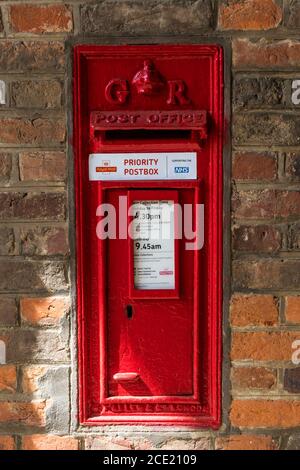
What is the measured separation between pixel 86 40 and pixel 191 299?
98 centimetres

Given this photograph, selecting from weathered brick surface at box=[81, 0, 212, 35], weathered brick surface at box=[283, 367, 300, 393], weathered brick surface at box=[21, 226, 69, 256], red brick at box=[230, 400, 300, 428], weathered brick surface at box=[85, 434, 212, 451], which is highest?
weathered brick surface at box=[81, 0, 212, 35]

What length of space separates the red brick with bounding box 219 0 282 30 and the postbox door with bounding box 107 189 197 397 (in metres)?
0.59

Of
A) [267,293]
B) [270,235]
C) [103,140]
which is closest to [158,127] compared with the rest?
[103,140]

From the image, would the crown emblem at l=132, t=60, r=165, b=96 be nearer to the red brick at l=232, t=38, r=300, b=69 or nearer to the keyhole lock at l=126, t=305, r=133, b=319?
the red brick at l=232, t=38, r=300, b=69

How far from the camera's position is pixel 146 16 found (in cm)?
168

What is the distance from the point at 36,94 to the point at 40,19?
257mm

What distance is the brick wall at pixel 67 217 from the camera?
1675 mm

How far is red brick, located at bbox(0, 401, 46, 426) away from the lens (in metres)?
1.80

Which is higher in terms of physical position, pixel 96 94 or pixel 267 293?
pixel 96 94

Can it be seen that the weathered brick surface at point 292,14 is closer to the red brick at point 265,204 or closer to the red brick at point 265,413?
the red brick at point 265,204

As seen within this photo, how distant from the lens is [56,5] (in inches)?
66.2

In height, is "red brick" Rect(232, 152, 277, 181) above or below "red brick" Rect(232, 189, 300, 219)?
above

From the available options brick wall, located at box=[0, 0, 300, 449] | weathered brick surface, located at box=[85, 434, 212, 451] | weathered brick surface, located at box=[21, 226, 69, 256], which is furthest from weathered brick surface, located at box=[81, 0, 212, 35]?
weathered brick surface, located at box=[85, 434, 212, 451]

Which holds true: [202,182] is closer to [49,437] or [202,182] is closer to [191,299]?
[191,299]
